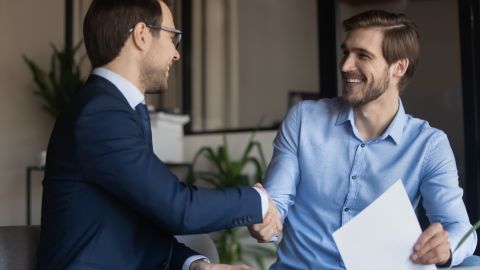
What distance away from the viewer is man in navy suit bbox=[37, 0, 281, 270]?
49.2 inches

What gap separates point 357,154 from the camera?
178 cm

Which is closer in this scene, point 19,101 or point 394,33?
point 394,33

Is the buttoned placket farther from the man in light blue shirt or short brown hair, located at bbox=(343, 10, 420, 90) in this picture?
short brown hair, located at bbox=(343, 10, 420, 90)

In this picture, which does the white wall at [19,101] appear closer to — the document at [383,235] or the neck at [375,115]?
the neck at [375,115]

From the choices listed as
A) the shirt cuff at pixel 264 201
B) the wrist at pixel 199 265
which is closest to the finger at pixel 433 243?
the shirt cuff at pixel 264 201

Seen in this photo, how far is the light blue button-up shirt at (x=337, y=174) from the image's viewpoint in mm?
1729

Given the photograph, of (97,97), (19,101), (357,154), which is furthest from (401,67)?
(19,101)

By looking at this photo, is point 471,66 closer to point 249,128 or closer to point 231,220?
point 249,128

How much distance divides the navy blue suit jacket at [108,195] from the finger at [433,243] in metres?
0.36

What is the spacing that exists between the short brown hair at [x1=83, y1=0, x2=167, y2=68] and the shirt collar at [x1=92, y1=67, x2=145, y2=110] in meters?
0.04

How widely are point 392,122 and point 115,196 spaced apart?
87 centimetres

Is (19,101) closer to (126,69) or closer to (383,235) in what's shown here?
(126,69)

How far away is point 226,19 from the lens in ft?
16.6

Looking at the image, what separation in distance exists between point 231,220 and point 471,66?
7.68 ft
